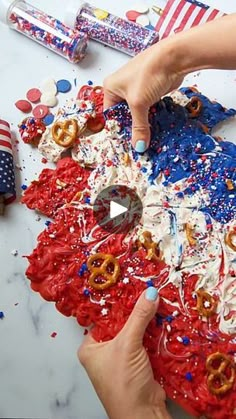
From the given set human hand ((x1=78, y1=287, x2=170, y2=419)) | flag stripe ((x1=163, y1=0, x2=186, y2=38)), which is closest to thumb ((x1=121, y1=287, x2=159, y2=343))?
human hand ((x1=78, y1=287, x2=170, y2=419))

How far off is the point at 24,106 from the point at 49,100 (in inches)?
1.9

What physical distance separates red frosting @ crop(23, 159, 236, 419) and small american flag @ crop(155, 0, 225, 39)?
398 millimetres

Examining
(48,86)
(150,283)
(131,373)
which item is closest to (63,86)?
(48,86)

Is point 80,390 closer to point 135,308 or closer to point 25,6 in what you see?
point 135,308

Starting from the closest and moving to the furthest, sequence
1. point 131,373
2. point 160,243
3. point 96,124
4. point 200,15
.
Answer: point 131,373, point 160,243, point 96,124, point 200,15

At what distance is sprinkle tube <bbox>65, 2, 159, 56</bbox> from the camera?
114cm

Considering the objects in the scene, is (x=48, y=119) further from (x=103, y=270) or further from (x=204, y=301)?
(x=204, y=301)

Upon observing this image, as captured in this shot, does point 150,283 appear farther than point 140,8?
No

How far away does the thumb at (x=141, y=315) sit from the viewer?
85cm

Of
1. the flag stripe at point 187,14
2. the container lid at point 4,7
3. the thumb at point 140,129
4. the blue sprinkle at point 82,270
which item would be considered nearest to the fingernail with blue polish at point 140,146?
the thumb at point 140,129

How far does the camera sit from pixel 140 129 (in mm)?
963

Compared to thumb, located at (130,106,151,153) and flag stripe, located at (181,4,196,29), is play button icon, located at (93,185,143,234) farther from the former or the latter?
flag stripe, located at (181,4,196,29)

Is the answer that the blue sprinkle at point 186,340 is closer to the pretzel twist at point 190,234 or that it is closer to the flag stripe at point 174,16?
the pretzel twist at point 190,234

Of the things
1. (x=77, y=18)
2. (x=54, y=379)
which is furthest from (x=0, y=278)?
(x=77, y=18)
